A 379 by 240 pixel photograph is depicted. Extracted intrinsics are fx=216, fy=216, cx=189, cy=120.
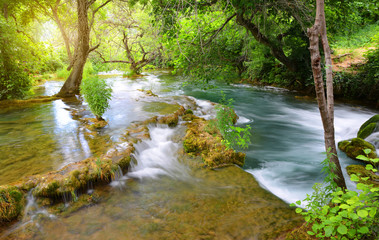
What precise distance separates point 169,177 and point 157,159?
799 millimetres

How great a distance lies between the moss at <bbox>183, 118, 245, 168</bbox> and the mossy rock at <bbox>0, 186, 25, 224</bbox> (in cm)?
343

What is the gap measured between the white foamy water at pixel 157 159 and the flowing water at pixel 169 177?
0.9 inches

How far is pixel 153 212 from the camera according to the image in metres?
3.51

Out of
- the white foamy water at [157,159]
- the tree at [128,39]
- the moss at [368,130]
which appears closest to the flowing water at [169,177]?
the white foamy water at [157,159]

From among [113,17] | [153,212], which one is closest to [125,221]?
[153,212]

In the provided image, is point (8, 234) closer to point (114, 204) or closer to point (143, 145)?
point (114, 204)

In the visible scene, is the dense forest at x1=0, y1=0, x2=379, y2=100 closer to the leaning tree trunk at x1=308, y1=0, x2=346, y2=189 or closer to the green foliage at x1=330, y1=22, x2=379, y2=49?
the green foliage at x1=330, y1=22, x2=379, y2=49

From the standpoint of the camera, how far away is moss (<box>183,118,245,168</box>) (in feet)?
16.7

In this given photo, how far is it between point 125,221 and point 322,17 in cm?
394

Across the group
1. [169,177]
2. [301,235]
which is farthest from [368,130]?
[169,177]

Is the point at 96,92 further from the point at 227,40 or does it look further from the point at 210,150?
the point at 227,40

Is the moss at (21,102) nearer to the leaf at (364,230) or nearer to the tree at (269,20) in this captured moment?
the tree at (269,20)

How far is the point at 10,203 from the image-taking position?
3.16 metres

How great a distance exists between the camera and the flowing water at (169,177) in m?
3.15
